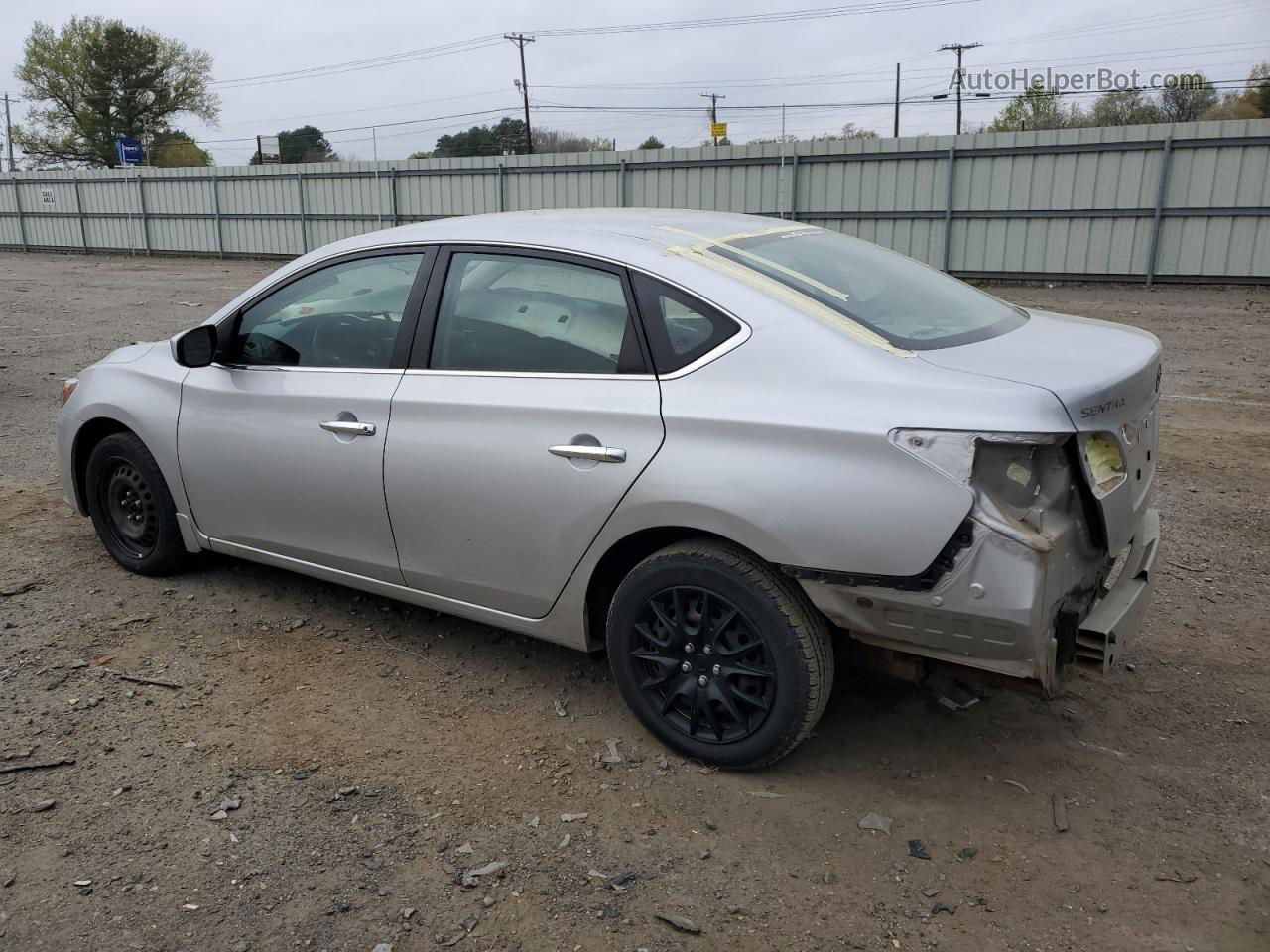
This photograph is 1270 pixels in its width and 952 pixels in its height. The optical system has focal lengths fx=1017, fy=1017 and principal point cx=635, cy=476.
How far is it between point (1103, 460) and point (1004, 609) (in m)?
0.54

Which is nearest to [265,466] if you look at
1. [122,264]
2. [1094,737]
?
[1094,737]

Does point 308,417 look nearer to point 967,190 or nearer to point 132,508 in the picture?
point 132,508

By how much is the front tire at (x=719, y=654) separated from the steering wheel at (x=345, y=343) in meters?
1.38

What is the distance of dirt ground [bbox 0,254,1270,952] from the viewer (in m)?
2.55

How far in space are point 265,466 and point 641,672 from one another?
1.80 m

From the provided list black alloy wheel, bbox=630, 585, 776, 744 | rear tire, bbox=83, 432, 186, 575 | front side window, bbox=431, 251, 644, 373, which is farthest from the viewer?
rear tire, bbox=83, 432, 186, 575

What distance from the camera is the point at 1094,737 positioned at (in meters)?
3.37

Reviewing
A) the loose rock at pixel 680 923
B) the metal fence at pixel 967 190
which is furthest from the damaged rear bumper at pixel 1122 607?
the metal fence at pixel 967 190

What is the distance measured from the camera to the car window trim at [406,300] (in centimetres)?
370

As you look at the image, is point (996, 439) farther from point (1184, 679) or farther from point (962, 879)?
point (1184, 679)

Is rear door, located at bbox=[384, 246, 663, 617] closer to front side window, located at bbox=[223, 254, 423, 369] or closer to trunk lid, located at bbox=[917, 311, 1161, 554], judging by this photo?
A: front side window, located at bbox=[223, 254, 423, 369]

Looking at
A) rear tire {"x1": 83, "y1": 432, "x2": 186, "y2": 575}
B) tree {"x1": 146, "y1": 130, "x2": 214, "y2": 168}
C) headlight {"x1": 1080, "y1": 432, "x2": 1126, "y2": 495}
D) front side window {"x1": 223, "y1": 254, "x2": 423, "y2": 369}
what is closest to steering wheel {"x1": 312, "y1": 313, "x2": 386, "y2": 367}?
front side window {"x1": 223, "y1": 254, "x2": 423, "y2": 369}

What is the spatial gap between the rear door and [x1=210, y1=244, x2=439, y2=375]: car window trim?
0.17ft

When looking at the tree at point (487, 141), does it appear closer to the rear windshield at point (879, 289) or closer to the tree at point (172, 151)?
the tree at point (172, 151)
